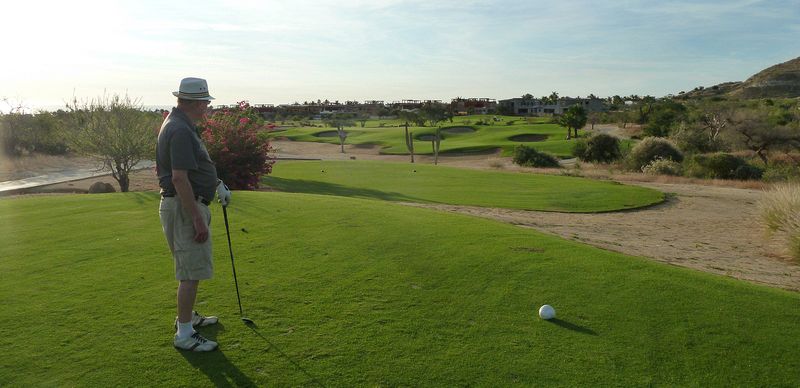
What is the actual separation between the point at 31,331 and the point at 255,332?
244 centimetres

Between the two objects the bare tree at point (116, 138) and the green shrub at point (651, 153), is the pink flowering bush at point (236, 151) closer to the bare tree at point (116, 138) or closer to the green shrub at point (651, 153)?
the bare tree at point (116, 138)

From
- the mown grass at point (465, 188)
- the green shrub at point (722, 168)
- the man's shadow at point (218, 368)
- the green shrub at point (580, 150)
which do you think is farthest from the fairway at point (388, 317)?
the green shrub at point (580, 150)

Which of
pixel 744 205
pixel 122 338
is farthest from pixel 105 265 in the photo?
pixel 744 205

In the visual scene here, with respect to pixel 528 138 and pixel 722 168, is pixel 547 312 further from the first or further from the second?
pixel 528 138

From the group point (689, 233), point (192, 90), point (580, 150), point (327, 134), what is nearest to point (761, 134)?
point (580, 150)

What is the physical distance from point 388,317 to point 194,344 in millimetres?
2133

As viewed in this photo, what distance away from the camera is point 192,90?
5590mm

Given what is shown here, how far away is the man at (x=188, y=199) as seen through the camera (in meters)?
5.42

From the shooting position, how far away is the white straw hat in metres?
5.55

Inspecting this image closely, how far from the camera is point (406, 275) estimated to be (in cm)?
824

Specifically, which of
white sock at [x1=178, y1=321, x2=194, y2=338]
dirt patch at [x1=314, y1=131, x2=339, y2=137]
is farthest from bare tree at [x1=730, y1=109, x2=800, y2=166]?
dirt patch at [x1=314, y1=131, x2=339, y2=137]

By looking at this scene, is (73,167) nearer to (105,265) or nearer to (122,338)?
(105,265)

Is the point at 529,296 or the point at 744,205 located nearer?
the point at 529,296

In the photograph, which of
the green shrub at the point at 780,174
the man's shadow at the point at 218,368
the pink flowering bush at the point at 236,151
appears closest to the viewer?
the man's shadow at the point at 218,368
